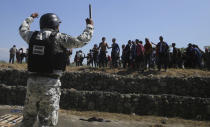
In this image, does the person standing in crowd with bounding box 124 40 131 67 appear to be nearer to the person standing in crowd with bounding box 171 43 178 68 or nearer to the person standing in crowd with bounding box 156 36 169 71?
the person standing in crowd with bounding box 156 36 169 71

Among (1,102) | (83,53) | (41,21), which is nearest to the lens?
(41,21)

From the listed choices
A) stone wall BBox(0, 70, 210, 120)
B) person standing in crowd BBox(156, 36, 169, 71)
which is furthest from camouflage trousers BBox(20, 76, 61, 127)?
person standing in crowd BBox(156, 36, 169, 71)

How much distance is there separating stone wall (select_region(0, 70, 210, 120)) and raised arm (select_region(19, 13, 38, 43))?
6.44 meters

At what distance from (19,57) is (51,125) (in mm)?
16905

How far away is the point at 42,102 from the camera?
2844 millimetres

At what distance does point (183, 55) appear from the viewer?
14000mm

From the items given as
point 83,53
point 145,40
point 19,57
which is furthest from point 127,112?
point 19,57

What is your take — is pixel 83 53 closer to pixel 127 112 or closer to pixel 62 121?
pixel 127 112

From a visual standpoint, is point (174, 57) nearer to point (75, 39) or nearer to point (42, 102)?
point (75, 39)

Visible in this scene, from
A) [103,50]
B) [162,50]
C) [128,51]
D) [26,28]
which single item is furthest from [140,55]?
[26,28]

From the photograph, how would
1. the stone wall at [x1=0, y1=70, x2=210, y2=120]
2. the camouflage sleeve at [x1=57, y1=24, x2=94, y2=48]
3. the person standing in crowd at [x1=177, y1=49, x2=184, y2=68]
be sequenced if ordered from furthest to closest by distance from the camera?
the person standing in crowd at [x1=177, y1=49, x2=184, y2=68]
the stone wall at [x1=0, y1=70, x2=210, y2=120]
the camouflage sleeve at [x1=57, y1=24, x2=94, y2=48]

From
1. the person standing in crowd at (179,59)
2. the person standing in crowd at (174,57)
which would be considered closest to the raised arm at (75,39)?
the person standing in crowd at (174,57)

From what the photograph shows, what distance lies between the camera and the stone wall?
8.77m

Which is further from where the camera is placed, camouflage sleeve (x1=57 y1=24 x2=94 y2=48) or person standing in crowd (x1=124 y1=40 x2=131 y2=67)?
person standing in crowd (x1=124 y1=40 x2=131 y2=67)
